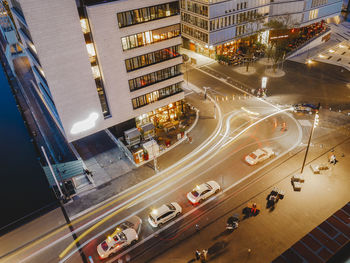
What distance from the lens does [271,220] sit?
3634 centimetres

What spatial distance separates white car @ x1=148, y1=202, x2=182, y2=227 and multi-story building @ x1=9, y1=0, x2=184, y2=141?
61.0 ft

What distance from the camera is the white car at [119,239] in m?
33.8

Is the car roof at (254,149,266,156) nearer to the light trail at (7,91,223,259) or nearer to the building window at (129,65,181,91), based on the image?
the light trail at (7,91,223,259)

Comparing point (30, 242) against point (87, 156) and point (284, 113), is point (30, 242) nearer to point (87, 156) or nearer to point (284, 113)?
point (87, 156)

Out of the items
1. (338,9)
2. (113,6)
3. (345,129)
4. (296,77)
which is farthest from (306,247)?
(338,9)

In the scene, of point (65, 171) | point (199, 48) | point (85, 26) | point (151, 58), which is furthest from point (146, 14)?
point (199, 48)

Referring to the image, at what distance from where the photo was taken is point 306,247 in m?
24.7

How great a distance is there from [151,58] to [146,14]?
7.09 meters

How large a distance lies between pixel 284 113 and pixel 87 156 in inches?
1557

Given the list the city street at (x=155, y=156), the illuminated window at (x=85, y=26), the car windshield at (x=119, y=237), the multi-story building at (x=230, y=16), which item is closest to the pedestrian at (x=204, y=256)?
the city street at (x=155, y=156)

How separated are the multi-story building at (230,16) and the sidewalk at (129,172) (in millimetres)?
30724

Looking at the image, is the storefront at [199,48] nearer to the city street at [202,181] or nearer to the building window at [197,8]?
the building window at [197,8]

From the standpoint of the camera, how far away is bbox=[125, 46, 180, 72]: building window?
4644 cm

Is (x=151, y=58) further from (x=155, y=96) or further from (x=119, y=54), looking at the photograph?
(x=155, y=96)
